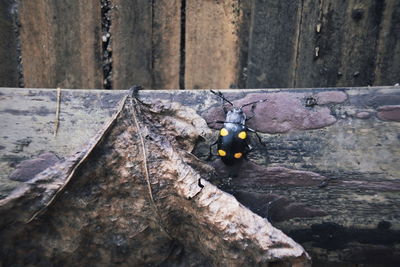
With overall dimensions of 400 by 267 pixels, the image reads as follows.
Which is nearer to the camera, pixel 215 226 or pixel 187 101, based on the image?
pixel 215 226

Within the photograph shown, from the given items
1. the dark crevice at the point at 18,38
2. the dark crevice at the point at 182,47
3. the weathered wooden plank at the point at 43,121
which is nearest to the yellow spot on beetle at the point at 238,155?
the weathered wooden plank at the point at 43,121

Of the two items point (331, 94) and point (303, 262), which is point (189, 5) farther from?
point (303, 262)

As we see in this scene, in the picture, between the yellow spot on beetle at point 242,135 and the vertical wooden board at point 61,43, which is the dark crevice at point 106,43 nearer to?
the vertical wooden board at point 61,43

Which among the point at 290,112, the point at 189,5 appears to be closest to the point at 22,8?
the point at 189,5

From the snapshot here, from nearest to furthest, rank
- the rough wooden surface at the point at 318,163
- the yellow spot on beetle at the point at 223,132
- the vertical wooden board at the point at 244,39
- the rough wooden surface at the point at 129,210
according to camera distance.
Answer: the rough wooden surface at the point at 129,210, the rough wooden surface at the point at 318,163, the yellow spot on beetle at the point at 223,132, the vertical wooden board at the point at 244,39

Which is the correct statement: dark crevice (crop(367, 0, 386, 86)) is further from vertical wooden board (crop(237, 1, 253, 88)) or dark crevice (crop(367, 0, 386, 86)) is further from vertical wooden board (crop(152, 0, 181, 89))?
vertical wooden board (crop(152, 0, 181, 89))
